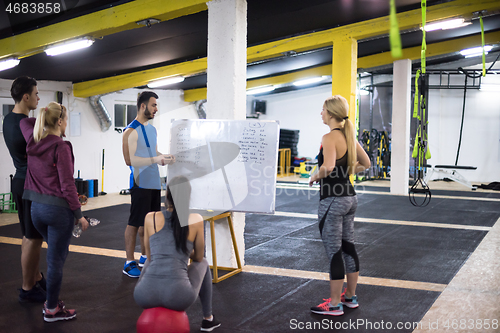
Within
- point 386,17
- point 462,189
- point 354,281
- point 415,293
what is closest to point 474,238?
point 415,293

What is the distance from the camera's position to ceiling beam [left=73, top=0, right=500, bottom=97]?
257 inches

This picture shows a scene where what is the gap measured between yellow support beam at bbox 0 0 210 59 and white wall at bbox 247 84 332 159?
34.8 ft

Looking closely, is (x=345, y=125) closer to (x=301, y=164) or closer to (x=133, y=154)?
(x=133, y=154)

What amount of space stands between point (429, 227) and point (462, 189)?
235 inches

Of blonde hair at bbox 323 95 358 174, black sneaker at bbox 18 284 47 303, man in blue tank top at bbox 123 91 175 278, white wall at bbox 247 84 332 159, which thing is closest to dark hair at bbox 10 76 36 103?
man in blue tank top at bbox 123 91 175 278

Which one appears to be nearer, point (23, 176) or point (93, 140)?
point (23, 176)

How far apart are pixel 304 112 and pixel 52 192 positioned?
13718 millimetres

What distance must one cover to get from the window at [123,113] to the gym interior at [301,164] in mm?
35

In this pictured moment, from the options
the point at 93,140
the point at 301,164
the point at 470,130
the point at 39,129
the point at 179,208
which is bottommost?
the point at 179,208

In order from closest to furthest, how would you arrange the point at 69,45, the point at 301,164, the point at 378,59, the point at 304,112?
the point at 69,45
the point at 378,59
the point at 301,164
the point at 304,112

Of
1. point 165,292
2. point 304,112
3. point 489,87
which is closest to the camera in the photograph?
point 165,292

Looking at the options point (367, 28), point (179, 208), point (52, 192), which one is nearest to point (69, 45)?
point (52, 192)

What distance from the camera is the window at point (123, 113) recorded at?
1029 centimetres

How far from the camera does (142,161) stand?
3.60 meters
